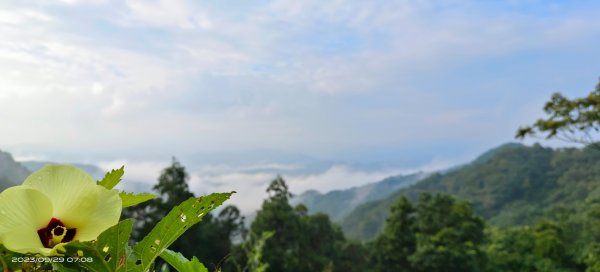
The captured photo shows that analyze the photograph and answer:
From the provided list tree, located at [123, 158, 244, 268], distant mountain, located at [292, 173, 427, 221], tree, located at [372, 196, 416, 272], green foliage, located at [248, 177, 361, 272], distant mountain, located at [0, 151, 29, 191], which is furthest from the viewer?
distant mountain, located at [292, 173, 427, 221]

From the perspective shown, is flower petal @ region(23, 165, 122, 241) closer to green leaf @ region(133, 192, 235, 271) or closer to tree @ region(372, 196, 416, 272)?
green leaf @ region(133, 192, 235, 271)

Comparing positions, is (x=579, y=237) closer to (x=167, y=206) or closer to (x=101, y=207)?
(x=167, y=206)

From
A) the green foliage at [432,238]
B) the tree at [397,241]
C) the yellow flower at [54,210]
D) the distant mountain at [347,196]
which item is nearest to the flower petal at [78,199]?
the yellow flower at [54,210]

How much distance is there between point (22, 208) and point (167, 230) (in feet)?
0.45

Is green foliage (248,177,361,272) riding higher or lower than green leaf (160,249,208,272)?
lower

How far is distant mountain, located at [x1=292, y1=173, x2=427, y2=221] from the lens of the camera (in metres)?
101

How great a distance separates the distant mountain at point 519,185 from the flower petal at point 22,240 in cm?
3562

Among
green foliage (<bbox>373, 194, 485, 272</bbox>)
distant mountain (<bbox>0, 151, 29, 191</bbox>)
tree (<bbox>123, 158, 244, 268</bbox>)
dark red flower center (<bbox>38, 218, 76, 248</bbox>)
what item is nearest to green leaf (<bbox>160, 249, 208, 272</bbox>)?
dark red flower center (<bbox>38, 218, 76, 248</bbox>)

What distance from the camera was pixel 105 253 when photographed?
1.79 ft

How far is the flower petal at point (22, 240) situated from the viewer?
1.55ft

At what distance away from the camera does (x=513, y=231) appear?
24.1 meters

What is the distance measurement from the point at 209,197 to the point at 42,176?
0.52ft

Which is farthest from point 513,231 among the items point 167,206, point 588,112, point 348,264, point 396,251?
point 167,206

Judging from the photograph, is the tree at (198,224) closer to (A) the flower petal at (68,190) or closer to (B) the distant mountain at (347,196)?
(A) the flower petal at (68,190)
